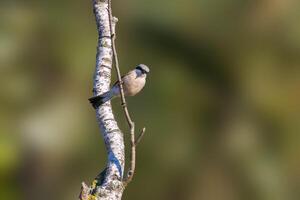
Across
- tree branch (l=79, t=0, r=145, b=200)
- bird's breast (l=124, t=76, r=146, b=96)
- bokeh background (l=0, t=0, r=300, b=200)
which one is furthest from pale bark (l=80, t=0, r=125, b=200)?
bokeh background (l=0, t=0, r=300, b=200)

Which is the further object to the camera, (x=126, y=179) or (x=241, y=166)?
(x=241, y=166)

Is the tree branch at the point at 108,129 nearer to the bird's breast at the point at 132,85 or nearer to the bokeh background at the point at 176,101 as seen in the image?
the bird's breast at the point at 132,85

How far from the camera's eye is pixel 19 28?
1167 cm

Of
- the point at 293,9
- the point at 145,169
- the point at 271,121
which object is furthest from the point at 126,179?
the point at 293,9

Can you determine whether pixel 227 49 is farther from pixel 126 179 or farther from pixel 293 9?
pixel 126 179

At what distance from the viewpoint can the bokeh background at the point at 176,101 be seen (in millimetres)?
10297

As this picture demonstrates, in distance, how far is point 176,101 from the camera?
1045cm

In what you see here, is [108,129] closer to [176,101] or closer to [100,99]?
[100,99]

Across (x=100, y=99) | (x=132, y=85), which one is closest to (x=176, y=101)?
(x=132, y=85)

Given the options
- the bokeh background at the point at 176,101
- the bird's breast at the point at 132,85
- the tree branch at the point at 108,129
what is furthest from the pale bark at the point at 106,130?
the bokeh background at the point at 176,101

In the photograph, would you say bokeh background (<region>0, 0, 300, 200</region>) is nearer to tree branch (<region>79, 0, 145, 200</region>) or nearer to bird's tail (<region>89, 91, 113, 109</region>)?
tree branch (<region>79, 0, 145, 200</region>)

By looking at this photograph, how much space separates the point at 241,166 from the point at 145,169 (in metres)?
1.41

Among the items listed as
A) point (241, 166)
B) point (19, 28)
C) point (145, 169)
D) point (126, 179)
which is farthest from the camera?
point (19, 28)

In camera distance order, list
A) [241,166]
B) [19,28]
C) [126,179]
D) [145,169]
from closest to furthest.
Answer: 1. [126,179]
2. [145,169]
3. [241,166]
4. [19,28]
